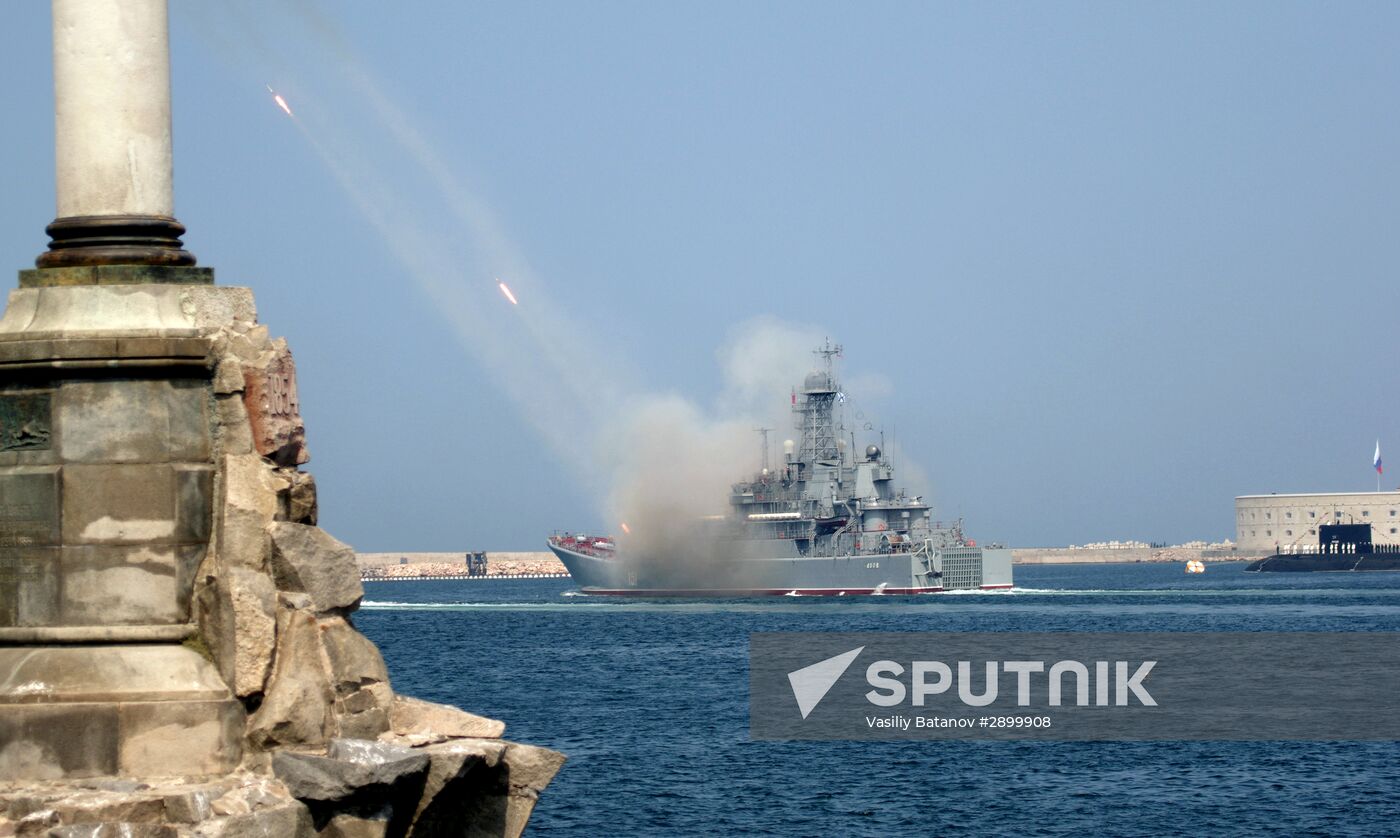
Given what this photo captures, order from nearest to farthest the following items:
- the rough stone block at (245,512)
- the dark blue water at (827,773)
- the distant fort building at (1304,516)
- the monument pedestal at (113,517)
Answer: the monument pedestal at (113,517), the rough stone block at (245,512), the dark blue water at (827,773), the distant fort building at (1304,516)

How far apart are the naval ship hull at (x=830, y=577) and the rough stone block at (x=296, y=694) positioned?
86.2m

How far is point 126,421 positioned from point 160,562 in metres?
0.58

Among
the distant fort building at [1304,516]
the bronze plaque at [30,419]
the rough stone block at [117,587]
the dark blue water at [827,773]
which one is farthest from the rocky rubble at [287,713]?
the distant fort building at [1304,516]

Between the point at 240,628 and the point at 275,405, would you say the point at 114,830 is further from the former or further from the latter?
the point at 275,405

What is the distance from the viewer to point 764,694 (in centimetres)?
3791

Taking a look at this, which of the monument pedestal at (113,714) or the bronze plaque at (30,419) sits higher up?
the bronze plaque at (30,419)

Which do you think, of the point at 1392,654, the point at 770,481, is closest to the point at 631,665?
the point at 1392,654

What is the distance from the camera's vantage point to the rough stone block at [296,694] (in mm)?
7234

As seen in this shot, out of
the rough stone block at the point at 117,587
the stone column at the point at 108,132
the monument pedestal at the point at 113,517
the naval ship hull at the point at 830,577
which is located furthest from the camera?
the naval ship hull at the point at 830,577

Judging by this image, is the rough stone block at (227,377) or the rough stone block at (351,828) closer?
the rough stone block at (351,828)

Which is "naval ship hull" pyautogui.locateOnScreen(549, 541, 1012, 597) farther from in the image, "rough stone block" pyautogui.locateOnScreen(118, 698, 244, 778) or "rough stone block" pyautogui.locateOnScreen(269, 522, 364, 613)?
"rough stone block" pyautogui.locateOnScreen(118, 698, 244, 778)

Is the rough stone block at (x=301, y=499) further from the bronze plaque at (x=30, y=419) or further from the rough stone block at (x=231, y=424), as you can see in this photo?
the bronze plaque at (x=30, y=419)

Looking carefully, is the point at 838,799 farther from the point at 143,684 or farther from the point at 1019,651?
the point at 1019,651

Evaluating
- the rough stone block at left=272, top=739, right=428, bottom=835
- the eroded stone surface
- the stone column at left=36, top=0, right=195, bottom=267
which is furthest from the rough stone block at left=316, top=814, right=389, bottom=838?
the stone column at left=36, top=0, right=195, bottom=267
